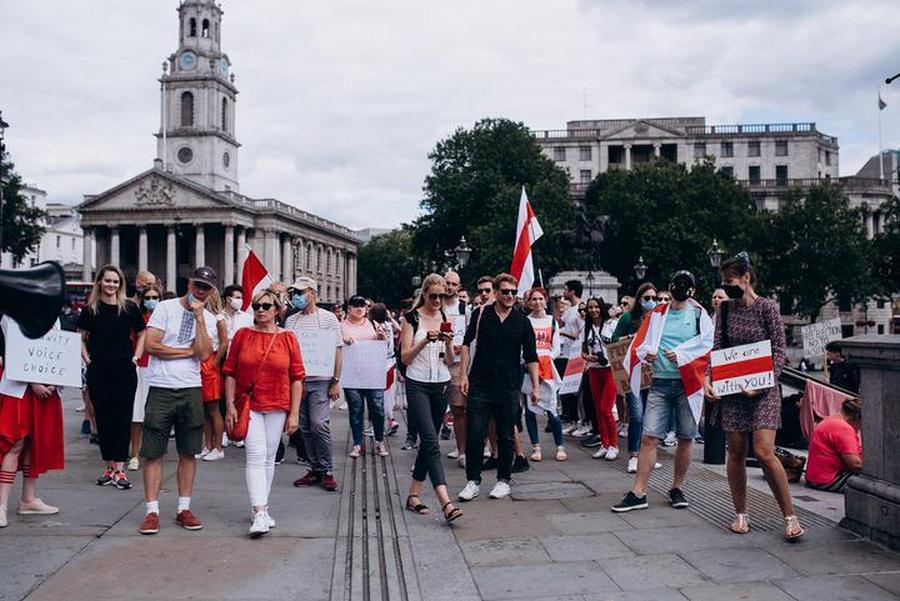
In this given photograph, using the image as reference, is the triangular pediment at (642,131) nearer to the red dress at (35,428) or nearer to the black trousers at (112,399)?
the black trousers at (112,399)

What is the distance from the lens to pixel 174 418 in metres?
6.98

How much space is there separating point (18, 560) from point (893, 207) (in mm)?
63188

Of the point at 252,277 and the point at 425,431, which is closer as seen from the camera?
the point at 425,431

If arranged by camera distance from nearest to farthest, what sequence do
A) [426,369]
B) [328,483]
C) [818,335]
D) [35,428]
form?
1. [35,428]
2. [426,369]
3. [328,483]
4. [818,335]

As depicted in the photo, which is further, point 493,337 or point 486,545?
point 493,337

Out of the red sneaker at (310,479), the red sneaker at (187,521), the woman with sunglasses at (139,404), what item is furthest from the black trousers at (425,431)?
the woman with sunglasses at (139,404)

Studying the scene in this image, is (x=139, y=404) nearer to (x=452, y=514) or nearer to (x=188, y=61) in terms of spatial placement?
(x=452, y=514)

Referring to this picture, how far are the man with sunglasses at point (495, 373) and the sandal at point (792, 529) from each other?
7.73ft

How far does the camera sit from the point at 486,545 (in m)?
6.57

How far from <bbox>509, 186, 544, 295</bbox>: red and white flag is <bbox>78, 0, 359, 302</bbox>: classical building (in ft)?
248

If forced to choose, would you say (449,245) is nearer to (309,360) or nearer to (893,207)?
(893,207)

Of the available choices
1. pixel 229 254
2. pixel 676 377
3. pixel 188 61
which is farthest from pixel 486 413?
pixel 188 61

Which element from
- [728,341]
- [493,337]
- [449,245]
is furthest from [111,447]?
[449,245]

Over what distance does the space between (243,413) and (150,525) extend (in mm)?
A: 1068
